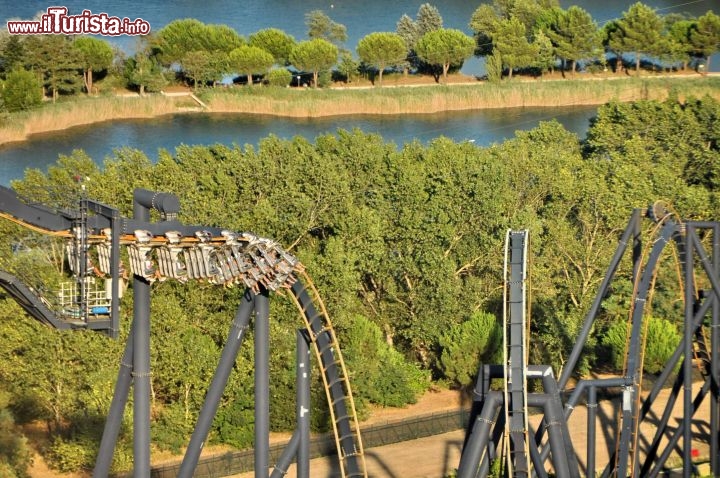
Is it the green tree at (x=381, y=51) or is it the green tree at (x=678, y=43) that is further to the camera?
the green tree at (x=678, y=43)

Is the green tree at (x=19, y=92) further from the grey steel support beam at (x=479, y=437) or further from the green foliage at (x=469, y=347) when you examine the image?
the grey steel support beam at (x=479, y=437)

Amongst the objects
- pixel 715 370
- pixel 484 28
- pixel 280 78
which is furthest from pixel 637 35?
pixel 715 370

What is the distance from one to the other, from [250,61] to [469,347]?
52.6 meters

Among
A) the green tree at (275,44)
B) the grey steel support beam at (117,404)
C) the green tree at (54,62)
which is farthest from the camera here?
the green tree at (275,44)

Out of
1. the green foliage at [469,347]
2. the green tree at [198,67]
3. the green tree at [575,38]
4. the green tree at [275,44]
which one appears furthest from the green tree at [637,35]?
the green foliage at [469,347]

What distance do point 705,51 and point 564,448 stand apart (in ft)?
260

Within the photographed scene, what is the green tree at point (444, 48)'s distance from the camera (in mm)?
94750

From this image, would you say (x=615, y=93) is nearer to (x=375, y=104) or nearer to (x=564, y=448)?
(x=375, y=104)

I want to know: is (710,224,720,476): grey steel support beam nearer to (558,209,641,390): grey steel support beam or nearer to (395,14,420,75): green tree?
(558,209,641,390): grey steel support beam

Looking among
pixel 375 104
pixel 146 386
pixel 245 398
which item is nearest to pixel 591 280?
pixel 245 398

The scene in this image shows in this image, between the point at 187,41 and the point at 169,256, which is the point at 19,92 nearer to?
the point at 187,41

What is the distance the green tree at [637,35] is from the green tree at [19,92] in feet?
144

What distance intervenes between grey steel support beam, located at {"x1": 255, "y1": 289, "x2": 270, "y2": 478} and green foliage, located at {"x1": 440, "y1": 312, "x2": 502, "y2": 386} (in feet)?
58.2

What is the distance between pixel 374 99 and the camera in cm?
8250
